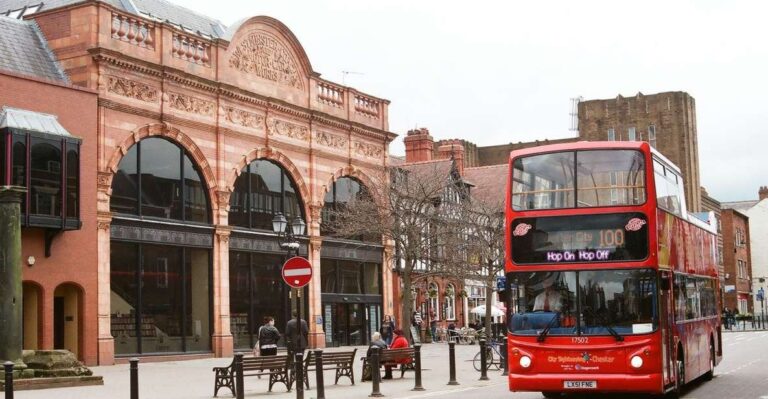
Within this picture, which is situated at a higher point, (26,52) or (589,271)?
(26,52)

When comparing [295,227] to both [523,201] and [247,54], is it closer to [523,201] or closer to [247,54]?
[523,201]

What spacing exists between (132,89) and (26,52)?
345 centimetres

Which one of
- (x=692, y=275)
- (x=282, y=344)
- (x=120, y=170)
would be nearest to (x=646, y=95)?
(x=282, y=344)

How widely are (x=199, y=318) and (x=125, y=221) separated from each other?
5.26 metres

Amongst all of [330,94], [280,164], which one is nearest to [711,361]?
[280,164]

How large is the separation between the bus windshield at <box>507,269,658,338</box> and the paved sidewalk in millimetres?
5102

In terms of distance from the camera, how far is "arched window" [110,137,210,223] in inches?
1325

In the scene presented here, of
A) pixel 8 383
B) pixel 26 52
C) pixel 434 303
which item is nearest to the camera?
pixel 8 383

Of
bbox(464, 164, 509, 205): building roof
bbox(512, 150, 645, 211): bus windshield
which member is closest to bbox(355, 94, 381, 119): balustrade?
bbox(464, 164, 509, 205): building roof

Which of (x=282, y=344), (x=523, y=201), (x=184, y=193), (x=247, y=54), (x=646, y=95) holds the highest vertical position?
(x=646, y=95)

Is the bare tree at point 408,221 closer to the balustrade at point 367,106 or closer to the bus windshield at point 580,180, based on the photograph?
the balustrade at point 367,106

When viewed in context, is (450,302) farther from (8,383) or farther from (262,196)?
(8,383)

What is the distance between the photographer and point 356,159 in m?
46.2

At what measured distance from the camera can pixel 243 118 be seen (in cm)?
3928
